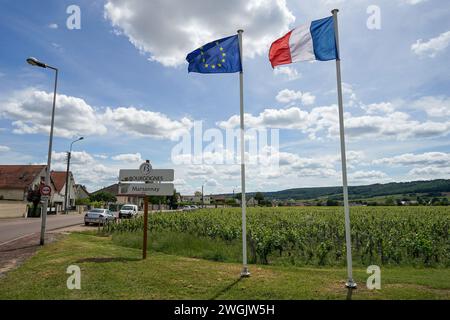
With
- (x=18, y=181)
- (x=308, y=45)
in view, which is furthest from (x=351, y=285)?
(x=18, y=181)

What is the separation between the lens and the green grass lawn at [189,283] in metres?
6.77

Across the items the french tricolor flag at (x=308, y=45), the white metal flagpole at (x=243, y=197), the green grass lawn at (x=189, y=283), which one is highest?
the french tricolor flag at (x=308, y=45)

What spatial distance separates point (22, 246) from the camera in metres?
14.0

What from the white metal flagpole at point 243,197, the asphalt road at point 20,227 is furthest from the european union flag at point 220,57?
the asphalt road at point 20,227

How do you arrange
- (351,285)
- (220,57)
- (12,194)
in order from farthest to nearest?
(12,194)
(220,57)
(351,285)

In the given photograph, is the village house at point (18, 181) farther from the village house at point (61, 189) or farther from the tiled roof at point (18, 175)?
the village house at point (61, 189)

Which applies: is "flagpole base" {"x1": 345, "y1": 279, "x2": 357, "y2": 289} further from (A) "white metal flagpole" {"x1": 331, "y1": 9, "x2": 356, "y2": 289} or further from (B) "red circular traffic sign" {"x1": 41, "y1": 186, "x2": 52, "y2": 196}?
(B) "red circular traffic sign" {"x1": 41, "y1": 186, "x2": 52, "y2": 196}

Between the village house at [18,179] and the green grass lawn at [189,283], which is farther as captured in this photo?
the village house at [18,179]

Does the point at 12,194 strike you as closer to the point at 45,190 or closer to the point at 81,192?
the point at 81,192

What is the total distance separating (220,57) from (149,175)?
4.74 m

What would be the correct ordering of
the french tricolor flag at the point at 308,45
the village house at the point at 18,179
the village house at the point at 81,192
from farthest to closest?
the village house at the point at 81,192
the village house at the point at 18,179
the french tricolor flag at the point at 308,45

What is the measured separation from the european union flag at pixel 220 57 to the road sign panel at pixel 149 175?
12.5 feet

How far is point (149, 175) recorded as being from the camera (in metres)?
11.6
